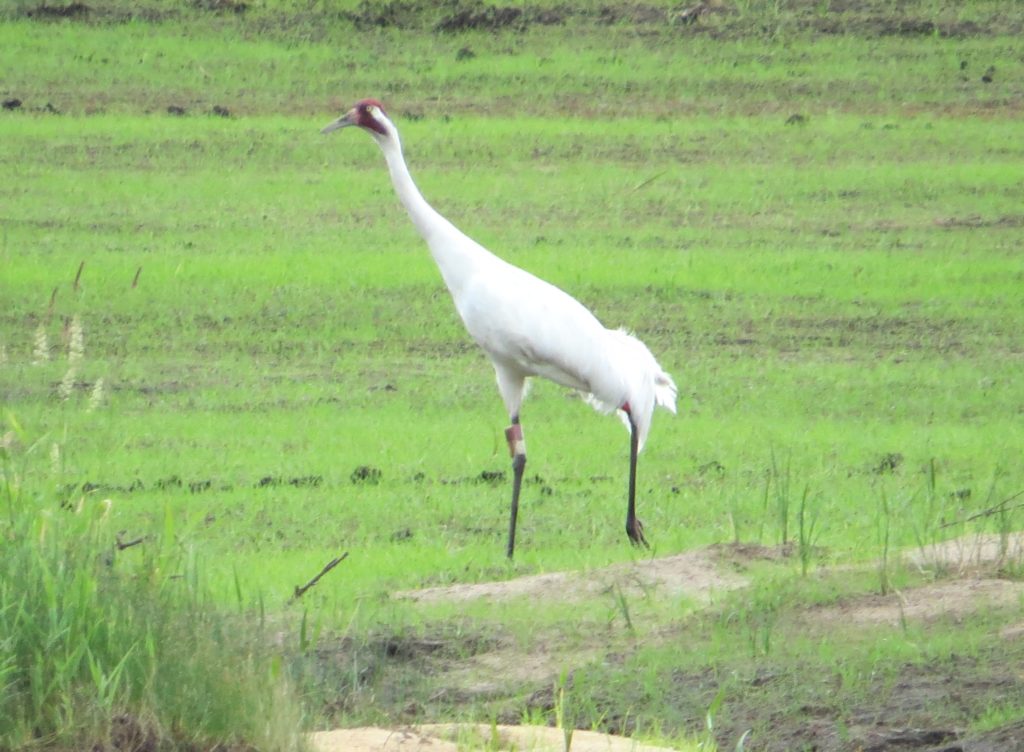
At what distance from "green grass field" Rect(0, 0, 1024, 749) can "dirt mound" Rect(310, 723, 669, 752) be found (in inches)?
6.8

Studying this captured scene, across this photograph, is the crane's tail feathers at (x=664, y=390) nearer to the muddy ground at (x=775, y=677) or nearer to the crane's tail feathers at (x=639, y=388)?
the crane's tail feathers at (x=639, y=388)

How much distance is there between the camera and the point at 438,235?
29.0 feet

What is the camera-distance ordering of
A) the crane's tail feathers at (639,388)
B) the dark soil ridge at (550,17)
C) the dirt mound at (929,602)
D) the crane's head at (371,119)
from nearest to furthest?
the dirt mound at (929,602) → the crane's head at (371,119) → the crane's tail feathers at (639,388) → the dark soil ridge at (550,17)

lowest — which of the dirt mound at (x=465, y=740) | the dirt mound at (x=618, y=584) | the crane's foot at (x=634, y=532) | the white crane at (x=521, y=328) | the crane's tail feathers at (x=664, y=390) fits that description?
the dirt mound at (x=465, y=740)

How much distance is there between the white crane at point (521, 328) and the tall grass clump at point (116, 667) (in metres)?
3.30

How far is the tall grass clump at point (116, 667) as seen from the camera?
203 inches

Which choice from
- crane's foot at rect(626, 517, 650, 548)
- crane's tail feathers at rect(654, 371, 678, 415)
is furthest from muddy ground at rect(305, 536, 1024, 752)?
crane's tail feathers at rect(654, 371, 678, 415)

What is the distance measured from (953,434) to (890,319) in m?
3.09

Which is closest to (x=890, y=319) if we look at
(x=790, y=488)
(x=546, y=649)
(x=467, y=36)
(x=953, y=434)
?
(x=953, y=434)

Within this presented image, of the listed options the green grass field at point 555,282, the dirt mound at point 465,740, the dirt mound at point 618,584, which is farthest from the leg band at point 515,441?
the dirt mound at point 465,740

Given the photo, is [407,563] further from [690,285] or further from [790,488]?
[690,285]

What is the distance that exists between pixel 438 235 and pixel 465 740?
380cm

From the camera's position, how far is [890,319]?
44.6 feet

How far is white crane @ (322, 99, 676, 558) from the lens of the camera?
28.5ft
